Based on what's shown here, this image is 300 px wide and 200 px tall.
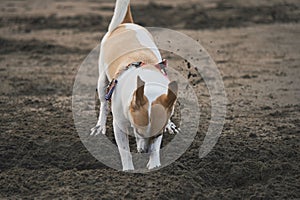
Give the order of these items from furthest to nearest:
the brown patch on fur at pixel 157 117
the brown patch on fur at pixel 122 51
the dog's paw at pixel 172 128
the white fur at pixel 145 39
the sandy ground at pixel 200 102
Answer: the dog's paw at pixel 172 128, the white fur at pixel 145 39, the brown patch on fur at pixel 122 51, the sandy ground at pixel 200 102, the brown patch on fur at pixel 157 117

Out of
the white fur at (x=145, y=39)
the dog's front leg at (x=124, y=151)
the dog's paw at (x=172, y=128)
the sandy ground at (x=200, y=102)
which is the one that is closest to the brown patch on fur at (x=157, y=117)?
the sandy ground at (x=200, y=102)

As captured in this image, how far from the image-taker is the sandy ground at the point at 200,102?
5.35 m

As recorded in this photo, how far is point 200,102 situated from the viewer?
833cm

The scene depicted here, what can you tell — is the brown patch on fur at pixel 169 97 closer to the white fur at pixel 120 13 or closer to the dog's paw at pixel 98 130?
the dog's paw at pixel 98 130

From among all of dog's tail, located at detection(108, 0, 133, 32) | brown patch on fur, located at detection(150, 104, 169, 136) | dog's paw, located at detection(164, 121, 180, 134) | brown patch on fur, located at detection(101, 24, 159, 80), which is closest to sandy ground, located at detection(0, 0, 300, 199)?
dog's paw, located at detection(164, 121, 180, 134)

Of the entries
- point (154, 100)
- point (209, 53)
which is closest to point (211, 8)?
point (209, 53)

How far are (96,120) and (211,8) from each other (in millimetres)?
9667

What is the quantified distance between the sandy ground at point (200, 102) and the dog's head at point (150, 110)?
703 millimetres

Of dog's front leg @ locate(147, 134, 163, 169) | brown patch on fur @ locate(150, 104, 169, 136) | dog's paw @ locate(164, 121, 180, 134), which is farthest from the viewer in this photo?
dog's paw @ locate(164, 121, 180, 134)

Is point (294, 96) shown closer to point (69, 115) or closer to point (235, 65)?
point (235, 65)

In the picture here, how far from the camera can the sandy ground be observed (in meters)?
5.35

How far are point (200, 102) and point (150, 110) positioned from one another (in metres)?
3.76

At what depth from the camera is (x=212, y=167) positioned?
5754mm

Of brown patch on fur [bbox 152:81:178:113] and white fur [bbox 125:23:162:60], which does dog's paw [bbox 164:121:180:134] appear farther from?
brown patch on fur [bbox 152:81:178:113]
